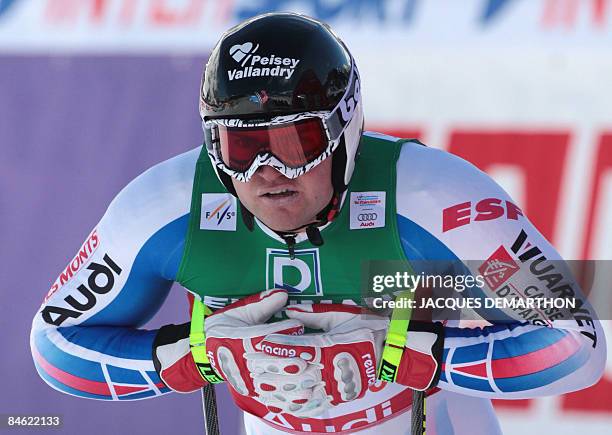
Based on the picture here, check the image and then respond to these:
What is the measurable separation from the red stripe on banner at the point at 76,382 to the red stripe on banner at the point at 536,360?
3.72 ft

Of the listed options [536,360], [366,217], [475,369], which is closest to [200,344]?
[366,217]

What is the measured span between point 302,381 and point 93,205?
2.57 m

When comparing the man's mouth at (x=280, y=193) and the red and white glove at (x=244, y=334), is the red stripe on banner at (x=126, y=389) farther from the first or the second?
the man's mouth at (x=280, y=193)

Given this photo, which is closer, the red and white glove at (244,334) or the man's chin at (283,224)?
the red and white glove at (244,334)

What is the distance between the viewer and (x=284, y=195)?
2.89 meters

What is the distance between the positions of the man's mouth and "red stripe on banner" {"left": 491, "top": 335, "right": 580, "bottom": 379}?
70 cm

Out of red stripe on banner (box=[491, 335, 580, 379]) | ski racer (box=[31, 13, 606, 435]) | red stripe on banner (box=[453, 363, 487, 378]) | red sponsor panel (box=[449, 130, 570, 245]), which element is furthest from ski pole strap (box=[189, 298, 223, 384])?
red sponsor panel (box=[449, 130, 570, 245])

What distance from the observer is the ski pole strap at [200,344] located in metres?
2.94

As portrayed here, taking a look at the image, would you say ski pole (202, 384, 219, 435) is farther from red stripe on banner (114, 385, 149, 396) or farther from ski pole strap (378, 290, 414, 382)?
ski pole strap (378, 290, 414, 382)

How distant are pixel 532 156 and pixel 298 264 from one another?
2.03 meters

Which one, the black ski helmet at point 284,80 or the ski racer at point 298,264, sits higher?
the black ski helmet at point 284,80

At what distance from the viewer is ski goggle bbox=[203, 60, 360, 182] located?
111 inches

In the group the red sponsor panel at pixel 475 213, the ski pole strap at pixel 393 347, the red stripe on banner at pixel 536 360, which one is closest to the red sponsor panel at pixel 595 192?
the red sponsor panel at pixel 475 213

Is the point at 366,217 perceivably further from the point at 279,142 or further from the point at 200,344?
the point at 200,344
